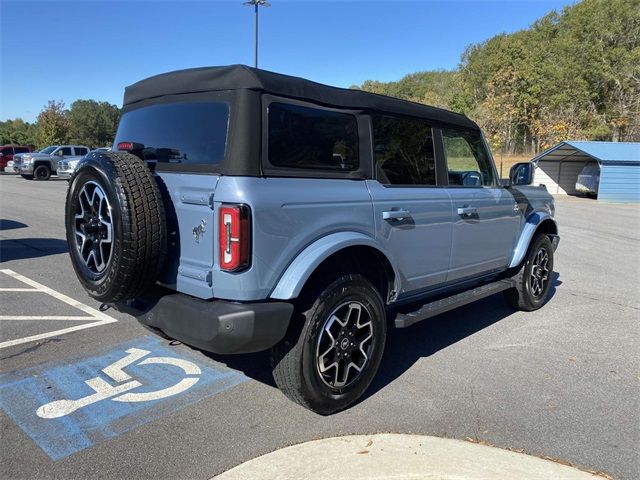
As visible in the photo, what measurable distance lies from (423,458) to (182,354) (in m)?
2.17

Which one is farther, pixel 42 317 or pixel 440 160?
pixel 42 317

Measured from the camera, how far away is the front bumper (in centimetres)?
270

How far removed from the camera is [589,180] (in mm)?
24719

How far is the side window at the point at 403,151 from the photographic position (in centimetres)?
371

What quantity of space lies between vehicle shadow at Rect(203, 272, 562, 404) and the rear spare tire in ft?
4.11

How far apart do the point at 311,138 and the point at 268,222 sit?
0.76 metres

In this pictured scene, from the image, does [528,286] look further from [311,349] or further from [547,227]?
[311,349]

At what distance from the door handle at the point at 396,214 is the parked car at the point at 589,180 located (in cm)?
2375

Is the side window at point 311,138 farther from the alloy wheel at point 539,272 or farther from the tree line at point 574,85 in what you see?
the tree line at point 574,85

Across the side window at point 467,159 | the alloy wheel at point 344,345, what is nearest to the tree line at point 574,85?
the side window at point 467,159

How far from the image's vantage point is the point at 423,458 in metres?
2.74

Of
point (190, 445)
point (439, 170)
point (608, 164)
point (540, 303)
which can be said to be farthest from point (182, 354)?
point (608, 164)

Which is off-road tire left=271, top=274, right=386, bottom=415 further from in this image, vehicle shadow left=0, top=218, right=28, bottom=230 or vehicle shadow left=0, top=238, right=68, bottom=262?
vehicle shadow left=0, top=218, right=28, bottom=230

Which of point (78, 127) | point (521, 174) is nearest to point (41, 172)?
point (521, 174)
